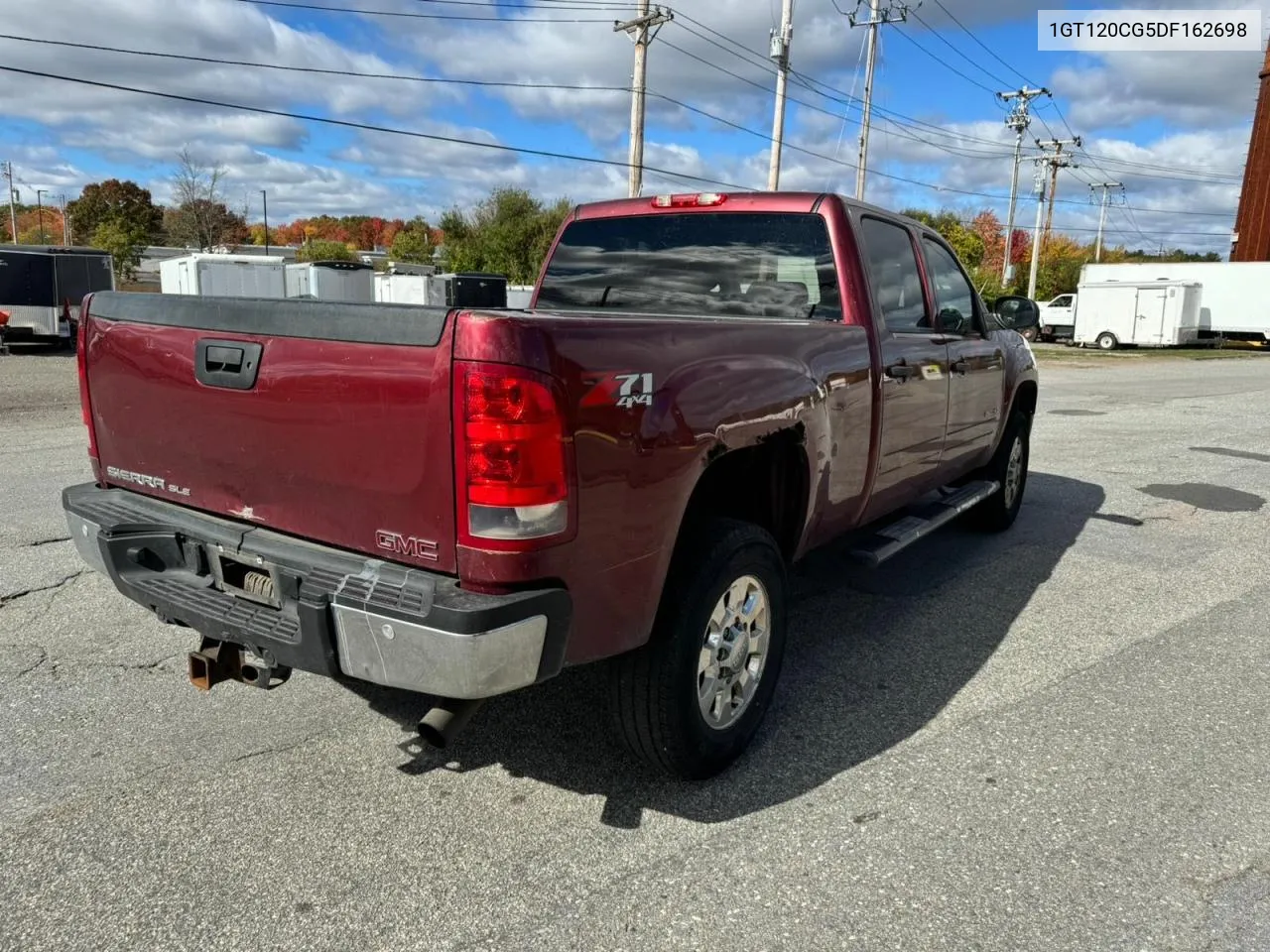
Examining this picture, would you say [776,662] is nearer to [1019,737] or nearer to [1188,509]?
[1019,737]

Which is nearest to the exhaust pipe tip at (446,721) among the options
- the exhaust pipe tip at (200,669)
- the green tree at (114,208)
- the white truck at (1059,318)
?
the exhaust pipe tip at (200,669)

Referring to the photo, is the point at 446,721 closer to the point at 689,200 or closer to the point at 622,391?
the point at 622,391

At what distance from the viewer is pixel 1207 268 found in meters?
38.2

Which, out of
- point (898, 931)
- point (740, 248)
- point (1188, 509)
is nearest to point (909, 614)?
point (740, 248)

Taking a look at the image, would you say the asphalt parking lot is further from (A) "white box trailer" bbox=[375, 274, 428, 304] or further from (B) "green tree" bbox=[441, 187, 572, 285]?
(B) "green tree" bbox=[441, 187, 572, 285]

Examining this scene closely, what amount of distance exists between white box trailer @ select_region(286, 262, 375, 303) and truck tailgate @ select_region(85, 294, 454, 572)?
23.8 metres

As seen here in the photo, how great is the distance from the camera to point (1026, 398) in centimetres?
664

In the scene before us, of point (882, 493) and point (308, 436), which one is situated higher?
point (308, 436)

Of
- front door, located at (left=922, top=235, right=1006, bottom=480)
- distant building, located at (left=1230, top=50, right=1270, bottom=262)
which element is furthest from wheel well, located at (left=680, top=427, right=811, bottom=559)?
distant building, located at (left=1230, top=50, right=1270, bottom=262)

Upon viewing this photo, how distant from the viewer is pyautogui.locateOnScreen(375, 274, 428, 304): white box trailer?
84.2ft

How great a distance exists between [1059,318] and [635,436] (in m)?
42.8

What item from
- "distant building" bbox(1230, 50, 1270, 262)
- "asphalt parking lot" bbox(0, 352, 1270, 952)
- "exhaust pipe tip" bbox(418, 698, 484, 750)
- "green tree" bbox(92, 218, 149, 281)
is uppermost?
"distant building" bbox(1230, 50, 1270, 262)

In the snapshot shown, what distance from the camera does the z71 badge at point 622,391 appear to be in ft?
7.99

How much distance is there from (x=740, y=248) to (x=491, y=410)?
2352mm
